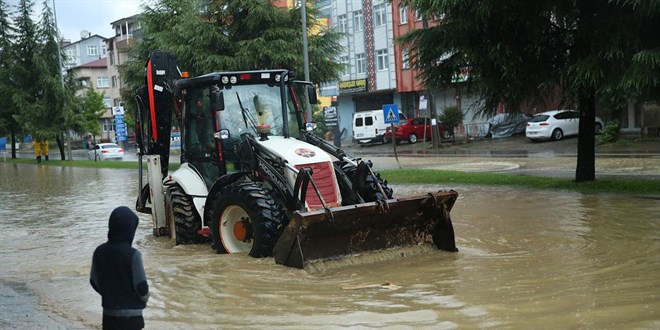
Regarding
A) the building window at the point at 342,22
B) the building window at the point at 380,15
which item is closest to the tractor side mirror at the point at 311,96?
the building window at the point at 380,15

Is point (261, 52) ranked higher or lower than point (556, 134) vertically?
higher

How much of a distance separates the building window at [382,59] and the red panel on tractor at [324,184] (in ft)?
153

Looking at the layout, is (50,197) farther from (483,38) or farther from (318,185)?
(318,185)

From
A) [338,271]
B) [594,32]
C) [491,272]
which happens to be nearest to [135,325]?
[338,271]

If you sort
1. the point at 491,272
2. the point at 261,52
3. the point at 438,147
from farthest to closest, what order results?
the point at 438,147, the point at 261,52, the point at 491,272

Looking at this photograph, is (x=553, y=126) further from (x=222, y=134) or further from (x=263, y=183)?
(x=263, y=183)

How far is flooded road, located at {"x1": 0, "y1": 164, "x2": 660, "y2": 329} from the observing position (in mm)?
7379

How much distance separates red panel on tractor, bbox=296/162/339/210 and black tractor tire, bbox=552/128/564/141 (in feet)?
108

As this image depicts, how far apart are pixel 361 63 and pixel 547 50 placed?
41245 millimetres

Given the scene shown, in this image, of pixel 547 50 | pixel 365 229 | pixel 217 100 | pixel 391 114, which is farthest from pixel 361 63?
pixel 365 229

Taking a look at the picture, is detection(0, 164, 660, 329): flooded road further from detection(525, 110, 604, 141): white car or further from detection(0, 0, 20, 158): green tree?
detection(0, 0, 20, 158): green tree

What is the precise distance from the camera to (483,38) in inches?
Result: 703

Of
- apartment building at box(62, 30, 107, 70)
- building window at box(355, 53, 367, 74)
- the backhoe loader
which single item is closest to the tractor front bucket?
the backhoe loader

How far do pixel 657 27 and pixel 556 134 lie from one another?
84.7 ft
